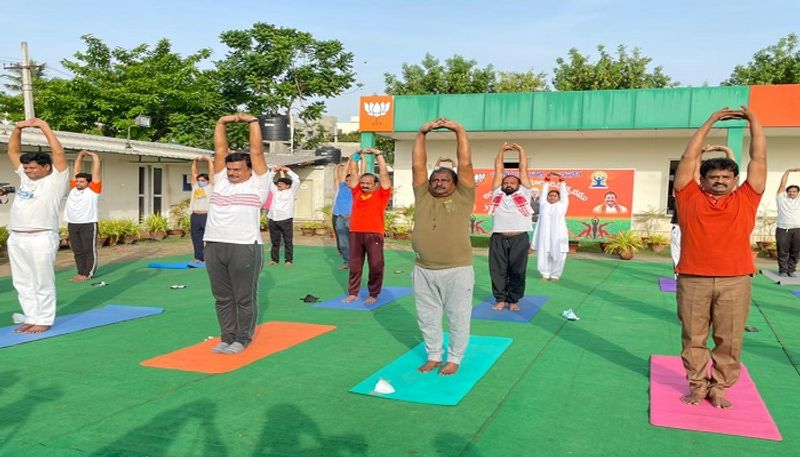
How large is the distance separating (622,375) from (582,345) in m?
1.02

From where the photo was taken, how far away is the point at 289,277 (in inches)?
428

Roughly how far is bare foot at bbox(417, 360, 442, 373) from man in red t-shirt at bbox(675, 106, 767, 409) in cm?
179

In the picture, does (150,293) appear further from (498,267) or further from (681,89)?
(681,89)

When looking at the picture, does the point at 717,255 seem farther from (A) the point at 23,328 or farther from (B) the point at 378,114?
(B) the point at 378,114

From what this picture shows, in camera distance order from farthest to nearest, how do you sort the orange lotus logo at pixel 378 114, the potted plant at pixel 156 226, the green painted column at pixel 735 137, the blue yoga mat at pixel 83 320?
the orange lotus logo at pixel 378 114
the potted plant at pixel 156 226
the green painted column at pixel 735 137
the blue yoga mat at pixel 83 320

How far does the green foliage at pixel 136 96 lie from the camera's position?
26.1m

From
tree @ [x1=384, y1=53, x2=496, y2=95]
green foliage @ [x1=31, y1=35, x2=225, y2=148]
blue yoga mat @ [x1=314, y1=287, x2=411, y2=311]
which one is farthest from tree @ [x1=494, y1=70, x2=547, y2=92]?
blue yoga mat @ [x1=314, y1=287, x2=411, y2=311]

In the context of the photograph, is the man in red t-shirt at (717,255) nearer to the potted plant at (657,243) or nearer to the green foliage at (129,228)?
the potted plant at (657,243)

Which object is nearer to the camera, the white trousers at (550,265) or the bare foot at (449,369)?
the bare foot at (449,369)

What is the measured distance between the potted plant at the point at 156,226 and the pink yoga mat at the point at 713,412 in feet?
48.6

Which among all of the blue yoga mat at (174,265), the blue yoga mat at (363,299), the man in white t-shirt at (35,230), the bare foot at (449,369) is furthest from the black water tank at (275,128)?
the bare foot at (449,369)

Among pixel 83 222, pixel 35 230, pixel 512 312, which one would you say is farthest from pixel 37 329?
pixel 512 312

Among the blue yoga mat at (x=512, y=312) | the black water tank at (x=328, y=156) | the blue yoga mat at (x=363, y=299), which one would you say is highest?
the black water tank at (x=328, y=156)

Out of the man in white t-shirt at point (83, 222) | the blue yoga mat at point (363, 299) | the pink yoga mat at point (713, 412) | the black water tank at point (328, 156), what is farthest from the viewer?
the black water tank at point (328, 156)
